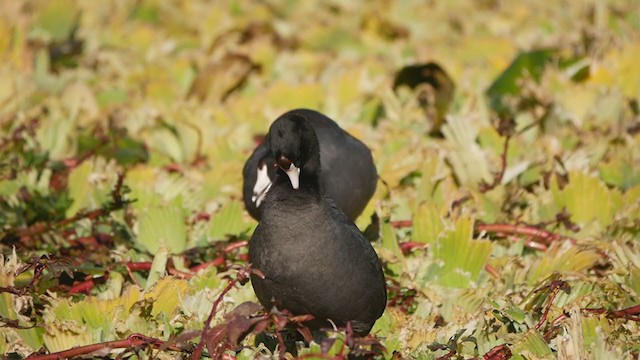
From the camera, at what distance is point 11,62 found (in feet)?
18.8

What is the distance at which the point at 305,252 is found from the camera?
2.59 m

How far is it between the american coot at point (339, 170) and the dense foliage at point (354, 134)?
0.27ft

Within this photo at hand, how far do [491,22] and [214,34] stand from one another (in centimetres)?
198

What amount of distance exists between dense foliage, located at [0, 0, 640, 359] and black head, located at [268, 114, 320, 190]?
0.32 metres

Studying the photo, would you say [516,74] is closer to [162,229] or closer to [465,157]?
[465,157]

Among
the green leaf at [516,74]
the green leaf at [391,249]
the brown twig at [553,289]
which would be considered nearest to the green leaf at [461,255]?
the green leaf at [391,249]

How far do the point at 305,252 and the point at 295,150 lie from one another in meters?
0.28

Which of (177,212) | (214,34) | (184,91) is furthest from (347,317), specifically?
(214,34)

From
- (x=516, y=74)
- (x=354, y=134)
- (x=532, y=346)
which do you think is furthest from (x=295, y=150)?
(x=516, y=74)

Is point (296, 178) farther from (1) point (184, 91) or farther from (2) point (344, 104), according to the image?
(1) point (184, 91)

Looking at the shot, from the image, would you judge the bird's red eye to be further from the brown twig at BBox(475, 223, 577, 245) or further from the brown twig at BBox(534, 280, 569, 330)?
the brown twig at BBox(475, 223, 577, 245)

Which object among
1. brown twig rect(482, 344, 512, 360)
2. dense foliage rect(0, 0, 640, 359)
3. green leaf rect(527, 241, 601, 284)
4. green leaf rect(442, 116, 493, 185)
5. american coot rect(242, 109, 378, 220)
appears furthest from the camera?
green leaf rect(442, 116, 493, 185)

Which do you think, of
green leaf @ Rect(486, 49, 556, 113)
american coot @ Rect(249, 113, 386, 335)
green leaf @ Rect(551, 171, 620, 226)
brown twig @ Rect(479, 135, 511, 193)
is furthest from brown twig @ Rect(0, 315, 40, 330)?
green leaf @ Rect(486, 49, 556, 113)

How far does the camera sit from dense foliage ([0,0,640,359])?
2.89m
